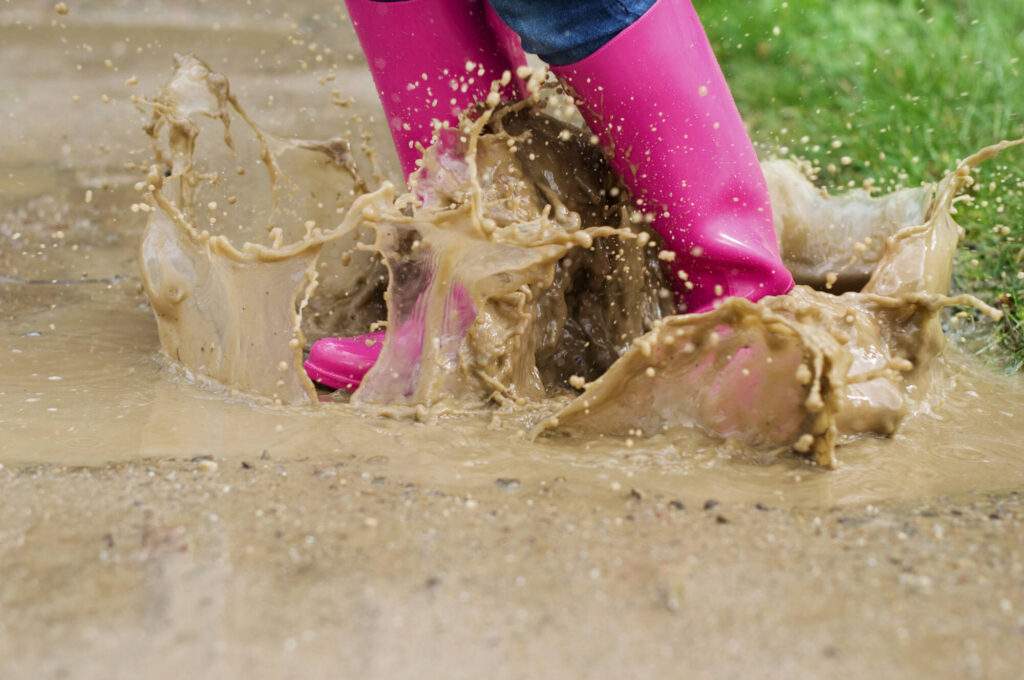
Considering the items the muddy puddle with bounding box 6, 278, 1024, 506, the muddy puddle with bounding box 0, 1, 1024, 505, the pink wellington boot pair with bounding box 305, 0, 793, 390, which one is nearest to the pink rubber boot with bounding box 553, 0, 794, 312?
the pink wellington boot pair with bounding box 305, 0, 793, 390

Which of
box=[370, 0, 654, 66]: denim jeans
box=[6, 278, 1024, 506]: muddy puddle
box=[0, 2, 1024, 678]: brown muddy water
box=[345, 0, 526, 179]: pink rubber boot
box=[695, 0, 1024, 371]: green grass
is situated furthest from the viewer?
box=[695, 0, 1024, 371]: green grass

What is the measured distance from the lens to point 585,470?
5.14 feet

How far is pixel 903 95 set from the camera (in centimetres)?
324

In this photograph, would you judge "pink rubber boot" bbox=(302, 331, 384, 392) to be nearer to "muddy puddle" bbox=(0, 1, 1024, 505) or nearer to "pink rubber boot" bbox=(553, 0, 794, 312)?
"muddy puddle" bbox=(0, 1, 1024, 505)

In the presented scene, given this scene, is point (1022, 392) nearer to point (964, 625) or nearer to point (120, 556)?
point (964, 625)

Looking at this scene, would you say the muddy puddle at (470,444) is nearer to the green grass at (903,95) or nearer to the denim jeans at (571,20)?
the green grass at (903,95)

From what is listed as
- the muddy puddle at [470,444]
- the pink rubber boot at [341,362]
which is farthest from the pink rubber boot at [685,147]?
the pink rubber boot at [341,362]

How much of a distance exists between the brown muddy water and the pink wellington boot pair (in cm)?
36

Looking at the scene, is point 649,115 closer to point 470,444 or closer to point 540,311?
point 540,311

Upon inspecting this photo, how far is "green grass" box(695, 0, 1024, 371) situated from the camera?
2.55 m

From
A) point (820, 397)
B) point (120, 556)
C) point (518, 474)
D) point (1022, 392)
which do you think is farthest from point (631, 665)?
point (1022, 392)

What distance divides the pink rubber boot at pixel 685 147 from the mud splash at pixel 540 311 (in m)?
0.10

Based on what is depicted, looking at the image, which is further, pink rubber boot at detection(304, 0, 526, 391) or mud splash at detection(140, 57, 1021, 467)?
pink rubber boot at detection(304, 0, 526, 391)

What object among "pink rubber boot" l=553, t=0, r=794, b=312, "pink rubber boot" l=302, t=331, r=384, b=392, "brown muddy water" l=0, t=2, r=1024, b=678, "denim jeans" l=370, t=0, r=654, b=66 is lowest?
"brown muddy water" l=0, t=2, r=1024, b=678
